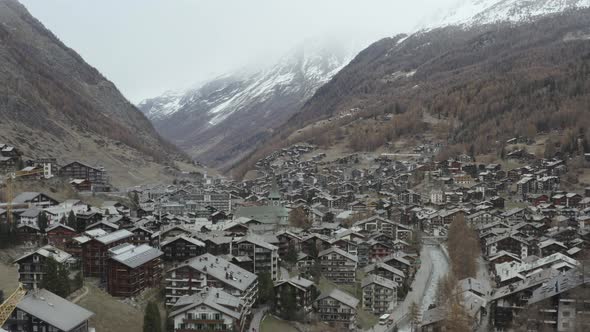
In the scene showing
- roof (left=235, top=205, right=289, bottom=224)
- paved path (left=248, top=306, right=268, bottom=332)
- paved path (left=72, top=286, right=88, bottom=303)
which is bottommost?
paved path (left=248, top=306, right=268, bottom=332)

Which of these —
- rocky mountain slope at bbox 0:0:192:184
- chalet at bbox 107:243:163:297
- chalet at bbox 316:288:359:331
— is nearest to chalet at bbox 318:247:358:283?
chalet at bbox 316:288:359:331

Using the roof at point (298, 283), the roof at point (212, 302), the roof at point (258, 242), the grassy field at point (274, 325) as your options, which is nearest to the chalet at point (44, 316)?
the roof at point (212, 302)

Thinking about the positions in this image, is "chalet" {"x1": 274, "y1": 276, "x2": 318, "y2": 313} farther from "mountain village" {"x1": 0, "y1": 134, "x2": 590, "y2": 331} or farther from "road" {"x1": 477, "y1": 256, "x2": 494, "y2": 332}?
"road" {"x1": 477, "y1": 256, "x2": 494, "y2": 332}

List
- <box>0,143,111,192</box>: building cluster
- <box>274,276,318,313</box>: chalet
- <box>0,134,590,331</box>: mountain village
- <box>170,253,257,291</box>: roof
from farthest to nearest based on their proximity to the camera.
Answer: <box>0,143,111,192</box>: building cluster → <box>274,276,318,313</box>: chalet → <box>170,253,257,291</box>: roof → <box>0,134,590,331</box>: mountain village

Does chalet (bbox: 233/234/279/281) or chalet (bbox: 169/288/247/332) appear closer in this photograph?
chalet (bbox: 169/288/247/332)

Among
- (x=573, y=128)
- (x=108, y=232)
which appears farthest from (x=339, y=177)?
(x=108, y=232)

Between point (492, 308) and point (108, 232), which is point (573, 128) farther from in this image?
point (108, 232)

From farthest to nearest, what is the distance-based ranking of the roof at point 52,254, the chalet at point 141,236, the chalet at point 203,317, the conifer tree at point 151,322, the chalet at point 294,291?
the chalet at point 141,236, the chalet at point 294,291, the roof at point 52,254, the chalet at point 203,317, the conifer tree at point 151,322

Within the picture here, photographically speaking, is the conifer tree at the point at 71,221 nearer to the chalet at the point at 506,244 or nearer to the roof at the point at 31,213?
the roof at the point at 31,213
